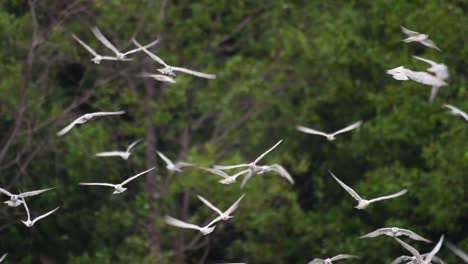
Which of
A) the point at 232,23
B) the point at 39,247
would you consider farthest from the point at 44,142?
the point at 232,23

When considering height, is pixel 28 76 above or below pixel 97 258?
above

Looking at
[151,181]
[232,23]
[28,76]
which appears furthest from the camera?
[232,23]

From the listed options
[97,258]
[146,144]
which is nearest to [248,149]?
[146,144]

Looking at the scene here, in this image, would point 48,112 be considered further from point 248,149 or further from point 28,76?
point 248,149

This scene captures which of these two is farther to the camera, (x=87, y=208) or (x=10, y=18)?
(x=87, y=208)

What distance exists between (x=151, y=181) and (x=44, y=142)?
6.27 ft

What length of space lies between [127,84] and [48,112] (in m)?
1.44

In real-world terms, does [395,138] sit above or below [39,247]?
above

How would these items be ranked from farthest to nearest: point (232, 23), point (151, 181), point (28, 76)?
point (232, 23) < point (151, 181) < point (28, 76)

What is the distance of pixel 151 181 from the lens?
77.7 ft

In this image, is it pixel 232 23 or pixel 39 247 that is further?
pixel 232 23

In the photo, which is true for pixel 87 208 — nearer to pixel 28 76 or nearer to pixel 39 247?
pixel 39 247

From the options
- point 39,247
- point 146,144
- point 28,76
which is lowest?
point 39,247

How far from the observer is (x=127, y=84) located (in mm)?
23969
